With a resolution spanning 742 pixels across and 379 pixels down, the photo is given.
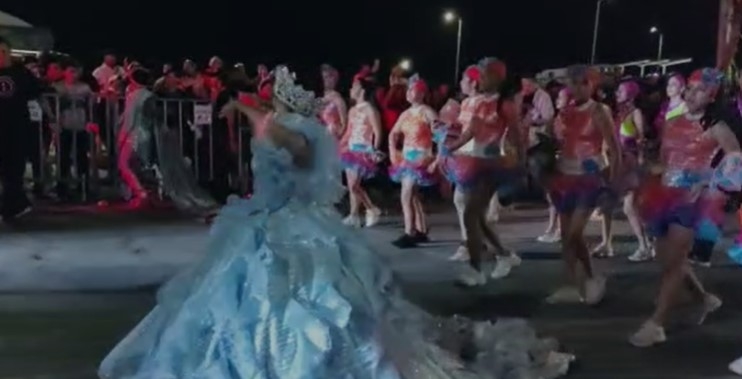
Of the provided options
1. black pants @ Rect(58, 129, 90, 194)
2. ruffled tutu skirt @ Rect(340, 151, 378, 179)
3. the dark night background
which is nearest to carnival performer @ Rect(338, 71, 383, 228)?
ruffled tutu skirt @ Rect(340, 151, 378, 179)

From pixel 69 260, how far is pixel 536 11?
3004 centimetres

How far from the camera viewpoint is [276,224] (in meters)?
5.96

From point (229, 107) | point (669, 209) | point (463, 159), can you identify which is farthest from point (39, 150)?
point (669, 209)

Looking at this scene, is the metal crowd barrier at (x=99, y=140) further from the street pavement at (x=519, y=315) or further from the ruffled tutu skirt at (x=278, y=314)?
the ruffled tutu skirt at (x=278, y=314)

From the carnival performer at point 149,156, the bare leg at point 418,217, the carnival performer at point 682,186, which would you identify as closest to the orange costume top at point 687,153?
the carnival performer at point 682,186

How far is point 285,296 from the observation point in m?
5.75

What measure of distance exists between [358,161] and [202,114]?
4.12 metres

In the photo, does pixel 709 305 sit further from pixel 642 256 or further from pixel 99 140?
pixel 99 140

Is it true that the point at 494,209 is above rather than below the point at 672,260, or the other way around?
below

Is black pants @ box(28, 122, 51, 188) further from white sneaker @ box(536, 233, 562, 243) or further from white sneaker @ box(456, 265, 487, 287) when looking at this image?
white sneaker @ box(456, 265, 487, 287)

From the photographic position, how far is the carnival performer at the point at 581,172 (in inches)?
359

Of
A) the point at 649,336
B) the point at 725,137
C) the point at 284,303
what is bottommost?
the point at 649,336

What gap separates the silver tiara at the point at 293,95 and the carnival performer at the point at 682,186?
111 inches

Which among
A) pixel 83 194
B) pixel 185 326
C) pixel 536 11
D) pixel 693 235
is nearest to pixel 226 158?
pixel 83 194
